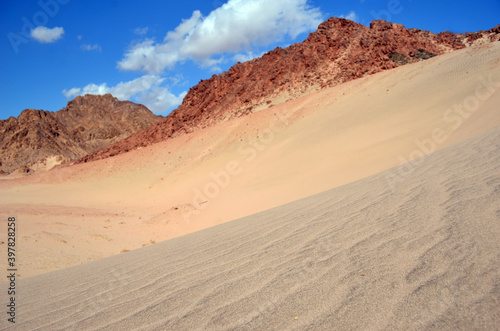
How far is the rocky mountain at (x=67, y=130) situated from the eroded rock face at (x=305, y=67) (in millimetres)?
23921

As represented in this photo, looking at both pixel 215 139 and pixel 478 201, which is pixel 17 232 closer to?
pixel 478 201

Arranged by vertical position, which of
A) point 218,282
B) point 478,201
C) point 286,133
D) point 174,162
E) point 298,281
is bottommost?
point 478,201

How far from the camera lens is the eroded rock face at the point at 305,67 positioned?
24891 mm

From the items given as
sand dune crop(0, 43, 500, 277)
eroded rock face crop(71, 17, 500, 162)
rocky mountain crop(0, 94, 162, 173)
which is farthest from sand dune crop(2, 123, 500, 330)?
rocky mountain crop(0, 94, 162, 173)

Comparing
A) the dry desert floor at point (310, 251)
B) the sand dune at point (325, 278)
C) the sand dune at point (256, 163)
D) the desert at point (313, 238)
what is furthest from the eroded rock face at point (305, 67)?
the sand dune at point (325, 278)

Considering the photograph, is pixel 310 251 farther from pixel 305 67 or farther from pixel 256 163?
pixel 305 67

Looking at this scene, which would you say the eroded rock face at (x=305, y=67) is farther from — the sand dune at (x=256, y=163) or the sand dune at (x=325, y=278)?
the sand dune at (x=325, y=278)

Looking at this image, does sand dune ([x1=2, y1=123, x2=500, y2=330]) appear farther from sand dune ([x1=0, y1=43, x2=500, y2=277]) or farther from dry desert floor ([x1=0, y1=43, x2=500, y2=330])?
sand dune ([x1=0, y1=43, x2=500, y2=277])

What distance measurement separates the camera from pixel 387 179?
239 inches

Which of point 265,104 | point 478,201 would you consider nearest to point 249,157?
point 265,104

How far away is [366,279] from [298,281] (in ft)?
1.61

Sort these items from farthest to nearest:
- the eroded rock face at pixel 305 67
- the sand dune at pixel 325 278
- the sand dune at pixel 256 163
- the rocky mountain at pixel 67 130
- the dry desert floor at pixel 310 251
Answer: the rocky mountain at pixel 67 130, the eroded rock face at pixel 305 67, the sand dune at pixel 256 163, the dry desert floor at pixel 310 251, the sand dune at pixel 325 278

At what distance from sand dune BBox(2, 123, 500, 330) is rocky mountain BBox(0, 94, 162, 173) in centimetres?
4496

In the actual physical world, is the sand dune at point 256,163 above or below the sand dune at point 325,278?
above
